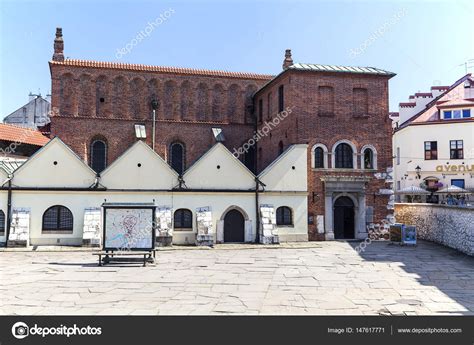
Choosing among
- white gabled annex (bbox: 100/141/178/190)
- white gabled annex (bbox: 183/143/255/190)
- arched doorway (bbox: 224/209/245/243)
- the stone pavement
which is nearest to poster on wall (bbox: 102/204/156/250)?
the stone pavement

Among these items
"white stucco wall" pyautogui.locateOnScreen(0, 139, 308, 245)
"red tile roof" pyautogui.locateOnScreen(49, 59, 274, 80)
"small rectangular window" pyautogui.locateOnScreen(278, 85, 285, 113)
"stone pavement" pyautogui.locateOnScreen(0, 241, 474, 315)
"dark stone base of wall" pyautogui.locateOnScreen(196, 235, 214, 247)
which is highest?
"red tile roof" pyautogui.locateOnScreen(49, 59, 274, 80)

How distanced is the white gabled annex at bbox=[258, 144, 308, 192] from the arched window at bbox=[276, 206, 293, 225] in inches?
46.3

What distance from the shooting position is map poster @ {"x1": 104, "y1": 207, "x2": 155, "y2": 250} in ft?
58.1

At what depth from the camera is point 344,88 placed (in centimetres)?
2562

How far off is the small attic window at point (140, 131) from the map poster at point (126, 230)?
475 inches

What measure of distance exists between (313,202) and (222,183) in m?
5.48

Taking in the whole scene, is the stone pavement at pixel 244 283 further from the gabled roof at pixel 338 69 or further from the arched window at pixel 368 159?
the gabled roof at pixel 338 69

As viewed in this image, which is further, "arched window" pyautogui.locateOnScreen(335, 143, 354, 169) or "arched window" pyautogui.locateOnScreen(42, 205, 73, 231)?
"arched window" pyautogui.locateOnScreen(335, 143, 354, 169)

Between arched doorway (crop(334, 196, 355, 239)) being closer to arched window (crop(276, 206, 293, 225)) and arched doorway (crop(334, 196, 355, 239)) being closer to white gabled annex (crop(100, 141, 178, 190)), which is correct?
arched window (crop(276, 206, 293, 225))

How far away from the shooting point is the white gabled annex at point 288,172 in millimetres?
24516

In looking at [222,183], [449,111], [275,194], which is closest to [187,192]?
[222,183]

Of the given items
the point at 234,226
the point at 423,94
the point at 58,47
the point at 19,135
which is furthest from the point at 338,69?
the point at 423,94

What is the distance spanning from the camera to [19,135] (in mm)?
29594

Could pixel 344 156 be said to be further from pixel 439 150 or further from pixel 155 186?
pixel 439 150
